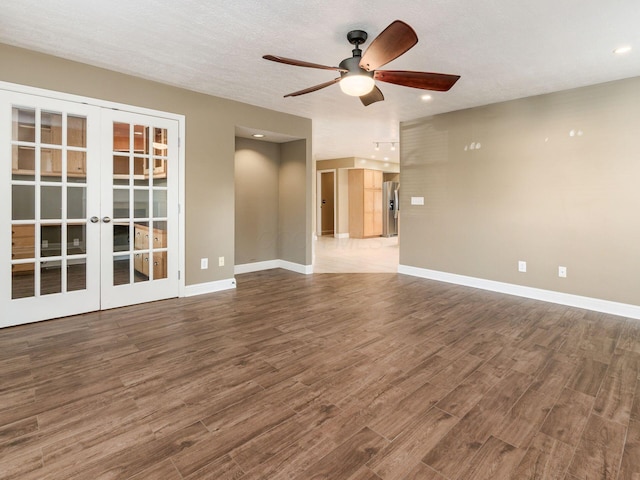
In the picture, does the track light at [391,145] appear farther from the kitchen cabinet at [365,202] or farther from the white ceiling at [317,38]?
the white ceiling at [317,38]

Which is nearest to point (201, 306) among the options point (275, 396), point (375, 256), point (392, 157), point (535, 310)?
point (275, 396)

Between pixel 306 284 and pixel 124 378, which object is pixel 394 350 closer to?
pixel 124 378

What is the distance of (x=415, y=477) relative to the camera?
1.44 m

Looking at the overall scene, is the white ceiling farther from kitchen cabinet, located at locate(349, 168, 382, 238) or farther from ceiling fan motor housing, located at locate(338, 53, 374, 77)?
kitchen cabinet, located at locate(349, 168, 382, 238)

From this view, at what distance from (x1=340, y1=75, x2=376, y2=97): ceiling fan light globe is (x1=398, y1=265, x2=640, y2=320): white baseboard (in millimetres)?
3255

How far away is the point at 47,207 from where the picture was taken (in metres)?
3.18

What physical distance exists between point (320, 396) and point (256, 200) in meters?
4.12

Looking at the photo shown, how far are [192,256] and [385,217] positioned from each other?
7.64 m

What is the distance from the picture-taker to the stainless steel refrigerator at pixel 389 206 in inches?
423

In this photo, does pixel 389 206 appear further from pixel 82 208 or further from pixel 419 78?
pixel 82 208

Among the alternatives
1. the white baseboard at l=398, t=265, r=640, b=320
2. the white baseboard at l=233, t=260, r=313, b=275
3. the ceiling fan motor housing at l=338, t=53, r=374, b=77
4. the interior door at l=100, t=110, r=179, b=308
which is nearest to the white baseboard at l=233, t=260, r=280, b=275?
the white baseboard at l=233, t=260, r=313, b=275

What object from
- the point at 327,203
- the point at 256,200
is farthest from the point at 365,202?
the point at 256,200

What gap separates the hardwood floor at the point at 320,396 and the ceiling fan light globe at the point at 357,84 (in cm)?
202

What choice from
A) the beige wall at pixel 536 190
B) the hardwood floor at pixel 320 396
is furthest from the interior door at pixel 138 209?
the beige wall at pixel 536 190
